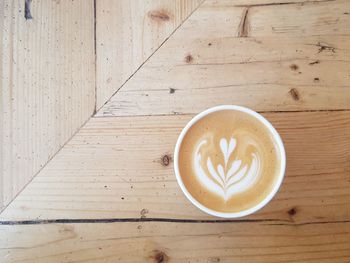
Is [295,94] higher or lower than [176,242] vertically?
higher

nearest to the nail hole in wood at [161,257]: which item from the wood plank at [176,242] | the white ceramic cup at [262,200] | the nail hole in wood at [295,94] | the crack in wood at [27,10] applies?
the wood plank at [176,242]

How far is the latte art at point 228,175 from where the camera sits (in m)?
0.63

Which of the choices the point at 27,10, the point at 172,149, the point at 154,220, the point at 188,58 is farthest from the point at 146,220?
the point at 27,10

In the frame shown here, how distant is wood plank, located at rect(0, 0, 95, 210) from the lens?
2.32 feet

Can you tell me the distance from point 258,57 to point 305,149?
19 cm

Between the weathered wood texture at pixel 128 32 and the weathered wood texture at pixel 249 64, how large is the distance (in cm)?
2

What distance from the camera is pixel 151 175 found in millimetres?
698

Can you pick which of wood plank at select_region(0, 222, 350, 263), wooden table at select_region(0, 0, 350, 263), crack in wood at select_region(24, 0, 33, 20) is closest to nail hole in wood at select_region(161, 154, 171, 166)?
wooden table at select_region(0, 0, 350, 263)

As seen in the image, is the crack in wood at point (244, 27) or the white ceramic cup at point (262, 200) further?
the crack in wood at point (244, 27)

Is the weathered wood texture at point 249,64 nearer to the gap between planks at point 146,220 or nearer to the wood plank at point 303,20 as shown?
the wood plank at point 303,20

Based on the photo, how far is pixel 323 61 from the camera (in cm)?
72

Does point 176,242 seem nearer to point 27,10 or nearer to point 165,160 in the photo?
point 165,160

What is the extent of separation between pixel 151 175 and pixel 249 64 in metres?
0.27

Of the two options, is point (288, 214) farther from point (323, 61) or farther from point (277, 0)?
point (277, 0)
